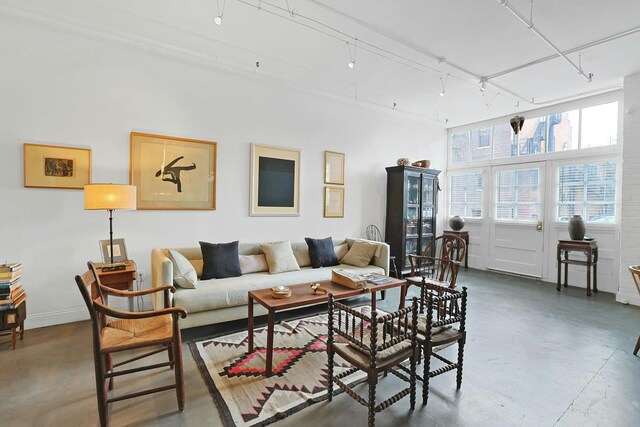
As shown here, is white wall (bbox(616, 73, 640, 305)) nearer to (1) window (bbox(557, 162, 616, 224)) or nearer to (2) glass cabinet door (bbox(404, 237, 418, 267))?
(1) window (bbox(557, 162, 616, 224))

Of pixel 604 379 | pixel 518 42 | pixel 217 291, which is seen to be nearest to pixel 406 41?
pixel 518 42

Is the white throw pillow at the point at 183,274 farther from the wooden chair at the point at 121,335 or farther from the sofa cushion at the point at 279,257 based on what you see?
the sofa cushion at the point at 279,257

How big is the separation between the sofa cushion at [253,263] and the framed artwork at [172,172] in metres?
0.86

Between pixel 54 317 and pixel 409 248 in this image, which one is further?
pixel 409 248

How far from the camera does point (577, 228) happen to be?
4730mm

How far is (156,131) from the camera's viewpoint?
3.75 metres

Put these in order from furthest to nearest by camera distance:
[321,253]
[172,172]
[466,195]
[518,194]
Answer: [466,195], [518,194], [321,253], [172,172]

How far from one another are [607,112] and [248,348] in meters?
6.16

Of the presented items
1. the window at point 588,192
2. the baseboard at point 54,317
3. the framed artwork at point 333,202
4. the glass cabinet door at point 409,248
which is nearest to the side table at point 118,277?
the baseboard at point 54,317

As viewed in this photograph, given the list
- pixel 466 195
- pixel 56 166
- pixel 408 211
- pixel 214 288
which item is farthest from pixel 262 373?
pixel 466 195

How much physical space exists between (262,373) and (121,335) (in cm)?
103

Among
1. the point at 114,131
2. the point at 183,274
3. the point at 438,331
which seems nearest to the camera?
the point at 438,331

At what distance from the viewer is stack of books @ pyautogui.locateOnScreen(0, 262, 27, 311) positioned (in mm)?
2701

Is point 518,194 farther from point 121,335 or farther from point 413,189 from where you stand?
point 121,335
